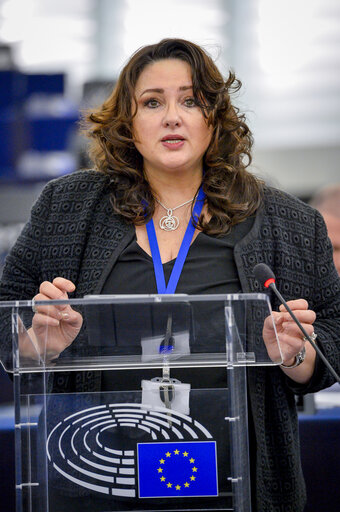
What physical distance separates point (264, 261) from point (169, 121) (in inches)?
15.4

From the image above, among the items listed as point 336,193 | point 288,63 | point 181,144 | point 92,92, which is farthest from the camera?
point 288,63

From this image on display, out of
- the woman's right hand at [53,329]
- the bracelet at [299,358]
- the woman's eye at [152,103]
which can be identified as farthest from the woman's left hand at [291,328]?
the woman's eye at [152,103]

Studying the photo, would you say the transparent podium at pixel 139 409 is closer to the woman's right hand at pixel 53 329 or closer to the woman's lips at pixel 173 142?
the woman's right hand at pixel 53 329

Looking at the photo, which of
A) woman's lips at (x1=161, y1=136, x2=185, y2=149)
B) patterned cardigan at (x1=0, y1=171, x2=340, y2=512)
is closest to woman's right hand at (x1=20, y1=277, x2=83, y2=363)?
patterned cardigan at (x1=0, y1=171, x2=340, y2=512)

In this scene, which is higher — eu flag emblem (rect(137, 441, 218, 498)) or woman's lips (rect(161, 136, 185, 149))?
woman's lips (rect(161, 136, 185, 149))

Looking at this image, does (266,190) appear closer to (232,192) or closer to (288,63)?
(232,192)

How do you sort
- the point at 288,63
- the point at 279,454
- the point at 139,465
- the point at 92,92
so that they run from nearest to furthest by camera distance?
1. the point at 139,465
2. the point at 279,454
3. the point at 92,92
4. the point at 288,63

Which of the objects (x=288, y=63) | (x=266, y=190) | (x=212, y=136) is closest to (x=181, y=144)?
(x=212, y=136)

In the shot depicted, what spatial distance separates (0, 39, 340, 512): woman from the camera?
6.23 ft

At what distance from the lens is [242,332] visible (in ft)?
5.09

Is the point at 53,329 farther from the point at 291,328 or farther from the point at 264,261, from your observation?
the point at 264,261

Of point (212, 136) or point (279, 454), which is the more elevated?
point (212, 136)

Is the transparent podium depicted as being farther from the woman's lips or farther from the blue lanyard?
the woman's lips

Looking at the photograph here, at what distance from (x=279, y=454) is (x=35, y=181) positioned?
4.94m
